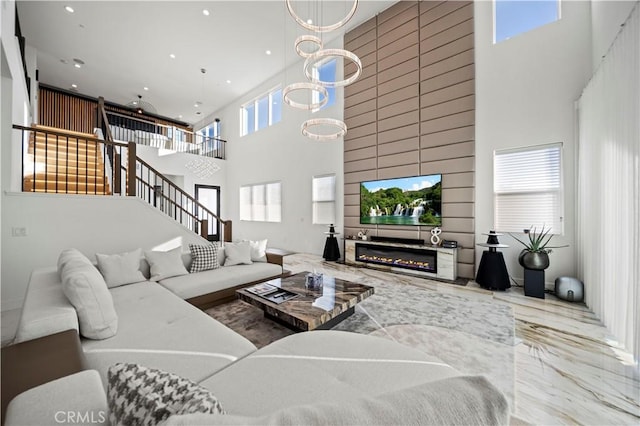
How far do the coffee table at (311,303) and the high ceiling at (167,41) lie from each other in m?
5.67

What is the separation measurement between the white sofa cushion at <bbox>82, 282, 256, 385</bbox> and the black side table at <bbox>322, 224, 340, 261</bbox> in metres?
4.36

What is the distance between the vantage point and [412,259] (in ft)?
16.6

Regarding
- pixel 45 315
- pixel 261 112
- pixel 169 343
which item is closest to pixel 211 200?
pixel 261 112

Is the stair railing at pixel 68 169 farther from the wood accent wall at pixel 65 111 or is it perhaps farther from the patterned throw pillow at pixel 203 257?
the wood accent wall at pixel 65 111

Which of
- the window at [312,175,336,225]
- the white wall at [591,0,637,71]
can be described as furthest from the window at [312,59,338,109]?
the white wall at [591,0,637,71]

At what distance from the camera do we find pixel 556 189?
3922mm

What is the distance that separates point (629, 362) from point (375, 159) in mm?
4706

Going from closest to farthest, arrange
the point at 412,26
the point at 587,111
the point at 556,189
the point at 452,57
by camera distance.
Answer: the point at 587,111, the point at 556,189, the point at 452,57, the point at 412,26

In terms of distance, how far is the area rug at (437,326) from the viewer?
217cm

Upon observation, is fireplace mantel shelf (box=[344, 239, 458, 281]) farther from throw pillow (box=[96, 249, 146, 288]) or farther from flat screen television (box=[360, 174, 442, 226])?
throw pillow (box=[96, 249, 146, 288])

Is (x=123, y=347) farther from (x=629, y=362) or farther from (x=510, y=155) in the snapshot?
(x=510, y=155)

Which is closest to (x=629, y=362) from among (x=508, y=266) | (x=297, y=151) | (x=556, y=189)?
(x=508, y=266)

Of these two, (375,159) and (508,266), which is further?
(375,159)

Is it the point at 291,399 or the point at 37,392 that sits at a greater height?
the point at 37,392
